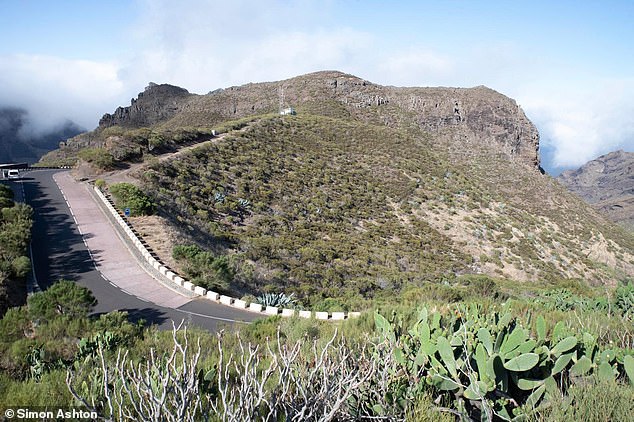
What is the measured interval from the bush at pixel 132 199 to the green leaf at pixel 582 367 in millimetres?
19557

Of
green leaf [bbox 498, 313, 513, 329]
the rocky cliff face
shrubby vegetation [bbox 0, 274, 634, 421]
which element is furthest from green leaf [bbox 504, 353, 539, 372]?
the rocky cliff face

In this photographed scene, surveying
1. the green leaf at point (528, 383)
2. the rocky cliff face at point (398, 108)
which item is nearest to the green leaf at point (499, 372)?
the green leaf at point (528, 383)

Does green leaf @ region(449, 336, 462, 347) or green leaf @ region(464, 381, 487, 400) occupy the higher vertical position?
green leaf @ region(449, 336, 462, 347)

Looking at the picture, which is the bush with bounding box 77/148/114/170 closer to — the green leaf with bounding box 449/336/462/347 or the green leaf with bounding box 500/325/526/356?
the green leaf with bounding box 449/336/462/347

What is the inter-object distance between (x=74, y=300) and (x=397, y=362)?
944 cm

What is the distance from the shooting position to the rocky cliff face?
6197 cm

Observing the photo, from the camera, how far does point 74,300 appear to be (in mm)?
9750

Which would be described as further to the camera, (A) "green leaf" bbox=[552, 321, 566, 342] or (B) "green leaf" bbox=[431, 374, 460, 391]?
(A) "green leaf" bbox=[552, 321, 566, 342]

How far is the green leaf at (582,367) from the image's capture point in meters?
3.49

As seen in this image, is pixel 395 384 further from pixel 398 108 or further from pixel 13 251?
pixel 398 108

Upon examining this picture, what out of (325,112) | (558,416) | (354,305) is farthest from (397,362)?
(325,112)

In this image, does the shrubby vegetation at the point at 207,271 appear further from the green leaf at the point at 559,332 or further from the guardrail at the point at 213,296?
the green leaf at the point at 559,332

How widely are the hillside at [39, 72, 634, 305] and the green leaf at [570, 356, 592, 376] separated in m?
8.49

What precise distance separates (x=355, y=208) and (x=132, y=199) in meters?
16.3
